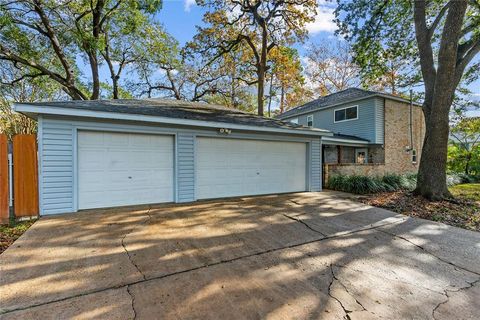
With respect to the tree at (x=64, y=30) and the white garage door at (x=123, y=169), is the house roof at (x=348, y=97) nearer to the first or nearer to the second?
the tree at (x=64, y=30)

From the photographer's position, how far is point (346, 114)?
14.6m

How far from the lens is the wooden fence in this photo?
5.00m

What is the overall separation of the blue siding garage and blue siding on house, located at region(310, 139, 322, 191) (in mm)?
793

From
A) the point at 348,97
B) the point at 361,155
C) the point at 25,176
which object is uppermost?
the point at 348,97

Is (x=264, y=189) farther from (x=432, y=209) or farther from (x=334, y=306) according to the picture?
(x=334, y=306)

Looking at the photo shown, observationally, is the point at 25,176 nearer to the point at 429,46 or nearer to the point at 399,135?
the point at 429,46

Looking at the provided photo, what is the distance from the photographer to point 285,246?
3.83 m

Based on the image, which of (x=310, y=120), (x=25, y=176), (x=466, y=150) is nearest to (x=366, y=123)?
(x=310, y=120)

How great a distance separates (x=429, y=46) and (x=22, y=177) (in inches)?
514

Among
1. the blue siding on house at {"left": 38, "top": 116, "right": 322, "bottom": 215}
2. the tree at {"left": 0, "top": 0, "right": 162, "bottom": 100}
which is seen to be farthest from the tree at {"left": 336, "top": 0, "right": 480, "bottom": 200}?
the tree at {"left": 0, "top": 0, "right": 162, "bottom": 100}

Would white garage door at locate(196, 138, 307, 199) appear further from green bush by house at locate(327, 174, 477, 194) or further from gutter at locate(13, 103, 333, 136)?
green bush by house at locate(327, 174, 477, 194)

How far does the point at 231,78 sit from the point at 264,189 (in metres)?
13.9

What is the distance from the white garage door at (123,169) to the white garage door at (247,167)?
3.59ft

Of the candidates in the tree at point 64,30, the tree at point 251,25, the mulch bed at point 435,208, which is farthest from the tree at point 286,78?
the mulch bed at point 435,208
